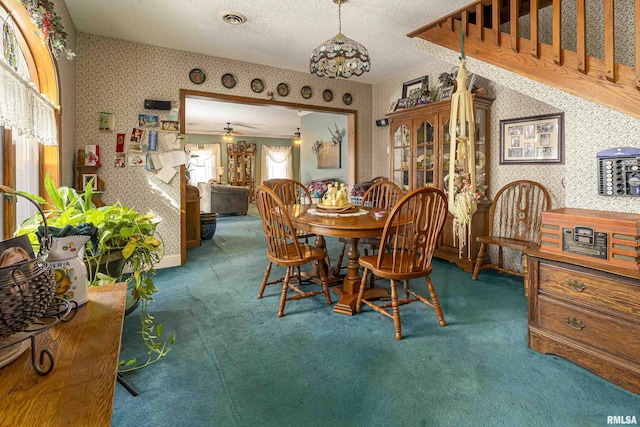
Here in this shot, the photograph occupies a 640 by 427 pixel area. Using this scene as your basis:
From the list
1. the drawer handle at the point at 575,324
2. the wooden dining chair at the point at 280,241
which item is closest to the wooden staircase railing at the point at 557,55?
the drawer handle at the point at 575,324

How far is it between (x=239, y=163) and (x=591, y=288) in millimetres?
11417

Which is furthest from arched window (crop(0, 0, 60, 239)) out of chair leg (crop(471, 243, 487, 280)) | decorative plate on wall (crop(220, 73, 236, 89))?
chair leg (crop(471, 243, 487, 280))

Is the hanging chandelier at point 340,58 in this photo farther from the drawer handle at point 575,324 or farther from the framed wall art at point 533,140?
the drawer handle at point 575,324

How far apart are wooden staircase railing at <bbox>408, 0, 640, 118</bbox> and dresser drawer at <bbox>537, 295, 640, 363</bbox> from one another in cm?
105

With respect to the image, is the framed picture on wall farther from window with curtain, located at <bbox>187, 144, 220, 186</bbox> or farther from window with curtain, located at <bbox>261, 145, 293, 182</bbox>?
window with curtain, located at <bbox>261, 145, 293, 182</bbox>

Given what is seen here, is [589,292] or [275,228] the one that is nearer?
[589,292]

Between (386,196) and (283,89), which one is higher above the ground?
(283,89)

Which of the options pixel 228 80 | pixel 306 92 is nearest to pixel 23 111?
pixel 228 80

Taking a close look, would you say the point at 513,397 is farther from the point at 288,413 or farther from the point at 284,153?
the point at 284,153

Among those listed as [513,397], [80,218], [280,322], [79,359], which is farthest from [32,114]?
[513,397]

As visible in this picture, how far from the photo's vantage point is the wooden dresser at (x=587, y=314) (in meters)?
1.60

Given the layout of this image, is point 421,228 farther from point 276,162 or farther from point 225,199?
point 276,162

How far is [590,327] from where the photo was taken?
5.67 ft

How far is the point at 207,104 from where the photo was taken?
7324 millimetres
